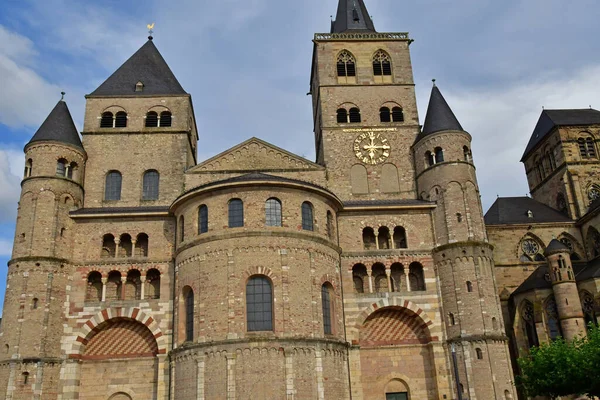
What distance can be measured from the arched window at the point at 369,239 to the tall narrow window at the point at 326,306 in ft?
16.4

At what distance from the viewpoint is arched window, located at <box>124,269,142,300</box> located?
3219cm

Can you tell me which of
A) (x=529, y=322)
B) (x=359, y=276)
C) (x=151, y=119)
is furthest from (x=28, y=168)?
(x=529, y=322)

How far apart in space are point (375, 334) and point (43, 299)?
17.8 m

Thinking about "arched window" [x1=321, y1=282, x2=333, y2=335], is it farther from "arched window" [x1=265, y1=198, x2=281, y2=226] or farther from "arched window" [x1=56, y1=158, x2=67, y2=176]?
"arched window" [x1=56, y1=158, x2=67, y2=176]

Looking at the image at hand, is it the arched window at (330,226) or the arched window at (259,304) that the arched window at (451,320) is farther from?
the arched window at (259,304)

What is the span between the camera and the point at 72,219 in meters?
33.0

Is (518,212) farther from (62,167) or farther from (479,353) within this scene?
(62,167)

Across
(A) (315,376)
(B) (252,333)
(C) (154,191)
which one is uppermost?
(C) (154,191)

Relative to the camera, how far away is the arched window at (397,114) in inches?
1569

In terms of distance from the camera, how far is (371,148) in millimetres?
38281

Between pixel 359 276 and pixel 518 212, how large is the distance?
18.0 meters

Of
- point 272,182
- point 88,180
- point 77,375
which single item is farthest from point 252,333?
point 88,180

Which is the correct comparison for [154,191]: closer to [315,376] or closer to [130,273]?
[130,273]

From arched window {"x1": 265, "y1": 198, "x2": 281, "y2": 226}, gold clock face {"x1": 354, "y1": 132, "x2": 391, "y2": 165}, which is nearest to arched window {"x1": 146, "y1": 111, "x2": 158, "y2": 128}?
arched window {"x1": 265, "y1": 198, "x2": 281, "y2": 226}
